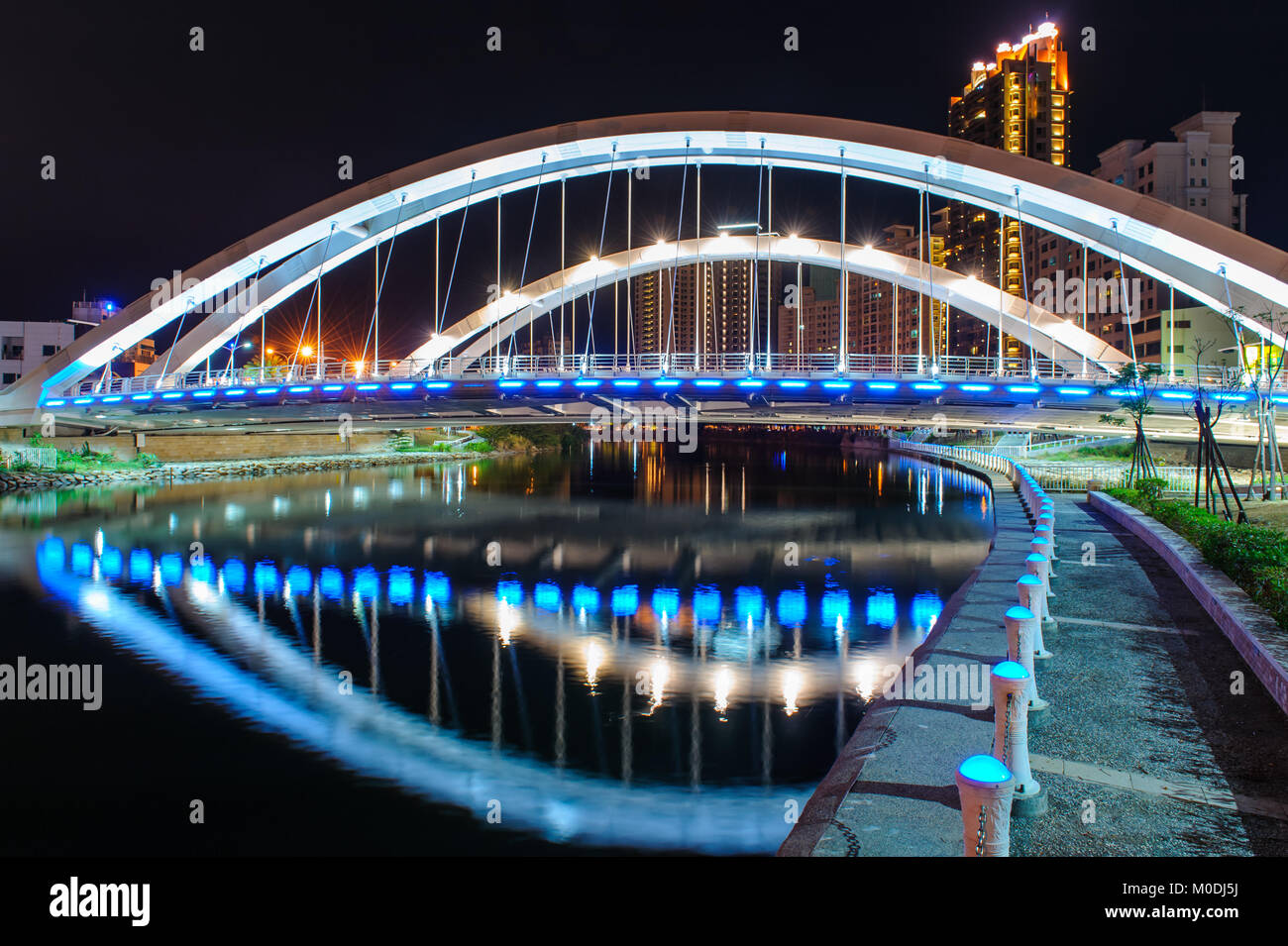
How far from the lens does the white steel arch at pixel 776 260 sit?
1491 inches

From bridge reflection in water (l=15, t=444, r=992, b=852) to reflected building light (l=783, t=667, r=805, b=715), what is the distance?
47 mm

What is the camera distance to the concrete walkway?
4.75m

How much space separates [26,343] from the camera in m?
67.2

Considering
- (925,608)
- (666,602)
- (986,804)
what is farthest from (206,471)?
(986,804)

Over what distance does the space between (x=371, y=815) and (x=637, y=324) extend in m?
131

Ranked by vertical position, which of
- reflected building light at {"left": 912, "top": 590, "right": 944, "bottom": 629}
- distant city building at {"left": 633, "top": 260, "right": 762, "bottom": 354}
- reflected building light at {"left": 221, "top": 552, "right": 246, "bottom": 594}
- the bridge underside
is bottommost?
reflected building light at {"left": 912, "top": 590, "right": 944, "bottom": 629}

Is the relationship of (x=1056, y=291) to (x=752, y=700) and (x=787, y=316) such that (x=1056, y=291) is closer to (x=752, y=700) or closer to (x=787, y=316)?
(x=787, y=316)

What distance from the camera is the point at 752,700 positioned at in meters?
10.5

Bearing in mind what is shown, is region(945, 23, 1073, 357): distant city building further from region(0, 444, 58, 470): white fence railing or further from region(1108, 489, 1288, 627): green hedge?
region(1108, 489, 1288, 627): green hedge

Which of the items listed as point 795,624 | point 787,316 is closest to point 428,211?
point 795,624

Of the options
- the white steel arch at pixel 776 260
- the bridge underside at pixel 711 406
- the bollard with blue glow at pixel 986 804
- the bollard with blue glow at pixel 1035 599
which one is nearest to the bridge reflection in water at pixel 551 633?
the bollard with blue glow at pixel 1035 599

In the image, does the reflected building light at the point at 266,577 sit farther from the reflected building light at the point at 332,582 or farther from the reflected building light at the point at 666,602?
the reflected building light at the point at 666,602

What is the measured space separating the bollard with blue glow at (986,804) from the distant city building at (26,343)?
78.2 m

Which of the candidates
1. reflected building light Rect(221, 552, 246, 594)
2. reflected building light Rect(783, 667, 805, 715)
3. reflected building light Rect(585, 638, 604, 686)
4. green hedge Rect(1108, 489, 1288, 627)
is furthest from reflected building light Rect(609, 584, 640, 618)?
green hedge Rect(1108, 489, 1288, 627)
